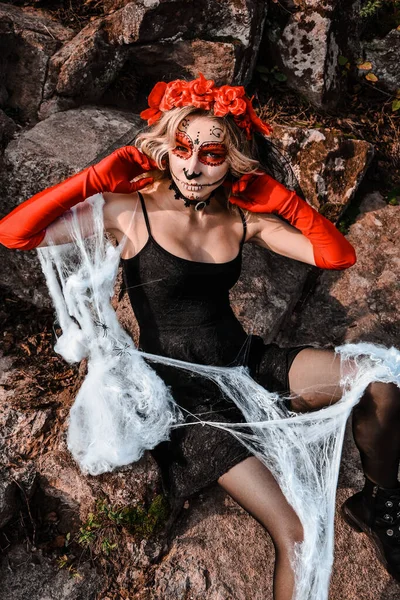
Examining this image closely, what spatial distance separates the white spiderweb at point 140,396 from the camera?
3.17m

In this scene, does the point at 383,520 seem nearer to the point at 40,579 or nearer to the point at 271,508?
the point at 271,508

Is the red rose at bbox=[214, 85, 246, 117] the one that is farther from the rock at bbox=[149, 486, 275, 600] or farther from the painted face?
the rock at bbox=[149, 486, 275, 600]

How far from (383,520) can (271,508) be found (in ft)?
2.51

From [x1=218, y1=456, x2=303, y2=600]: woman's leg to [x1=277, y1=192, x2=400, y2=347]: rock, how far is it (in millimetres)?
1502

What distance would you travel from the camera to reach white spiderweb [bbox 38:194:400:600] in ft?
10.4

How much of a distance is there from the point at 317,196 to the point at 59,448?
261 cm

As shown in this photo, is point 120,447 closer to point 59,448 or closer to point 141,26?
point 59,448

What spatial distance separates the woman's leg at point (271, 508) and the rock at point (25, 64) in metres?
3.03

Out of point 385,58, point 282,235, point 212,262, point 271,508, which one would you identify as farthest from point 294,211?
point 385,58

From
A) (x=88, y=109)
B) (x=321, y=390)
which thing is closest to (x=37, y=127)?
(x=88, y=109)

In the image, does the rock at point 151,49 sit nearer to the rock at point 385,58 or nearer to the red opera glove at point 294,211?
the rock at point 385,58

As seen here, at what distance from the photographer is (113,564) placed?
11.0 ft

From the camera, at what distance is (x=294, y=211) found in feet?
11.1

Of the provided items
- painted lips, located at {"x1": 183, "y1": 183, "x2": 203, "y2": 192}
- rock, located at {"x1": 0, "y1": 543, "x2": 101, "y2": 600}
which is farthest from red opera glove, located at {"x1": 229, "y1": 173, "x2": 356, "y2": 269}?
rock, located at {"x1": 0, "y1": 543, "x2": 101, "y2": 600}
